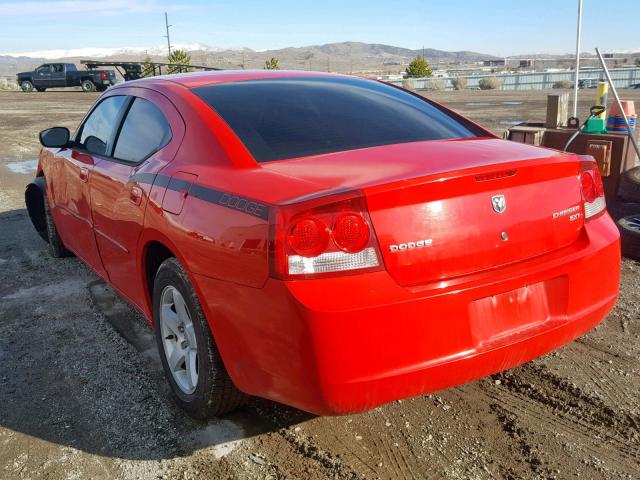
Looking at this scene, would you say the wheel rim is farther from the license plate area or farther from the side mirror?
the side mirror

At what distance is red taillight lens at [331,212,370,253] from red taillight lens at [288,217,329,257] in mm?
42

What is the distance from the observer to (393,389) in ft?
7.22

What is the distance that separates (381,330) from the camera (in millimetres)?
2131

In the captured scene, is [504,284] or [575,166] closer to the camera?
[504,284]

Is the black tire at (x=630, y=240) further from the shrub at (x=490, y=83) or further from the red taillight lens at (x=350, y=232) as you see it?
the shrub at (x=490, y=83)

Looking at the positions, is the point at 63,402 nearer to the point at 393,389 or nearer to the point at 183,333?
the point at 183,333

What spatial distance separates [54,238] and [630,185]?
17.4ft

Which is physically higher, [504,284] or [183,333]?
[504,284]

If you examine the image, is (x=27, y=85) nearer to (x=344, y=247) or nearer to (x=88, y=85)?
(x=88, y=85)

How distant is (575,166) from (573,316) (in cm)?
64

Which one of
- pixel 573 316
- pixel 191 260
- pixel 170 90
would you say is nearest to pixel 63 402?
pixel 191 260

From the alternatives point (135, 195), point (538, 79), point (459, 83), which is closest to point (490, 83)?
point (459, 83)

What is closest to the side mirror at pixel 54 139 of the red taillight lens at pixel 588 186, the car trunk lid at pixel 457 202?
the car trunk lid at pixel 457 202

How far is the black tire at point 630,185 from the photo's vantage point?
577cm
